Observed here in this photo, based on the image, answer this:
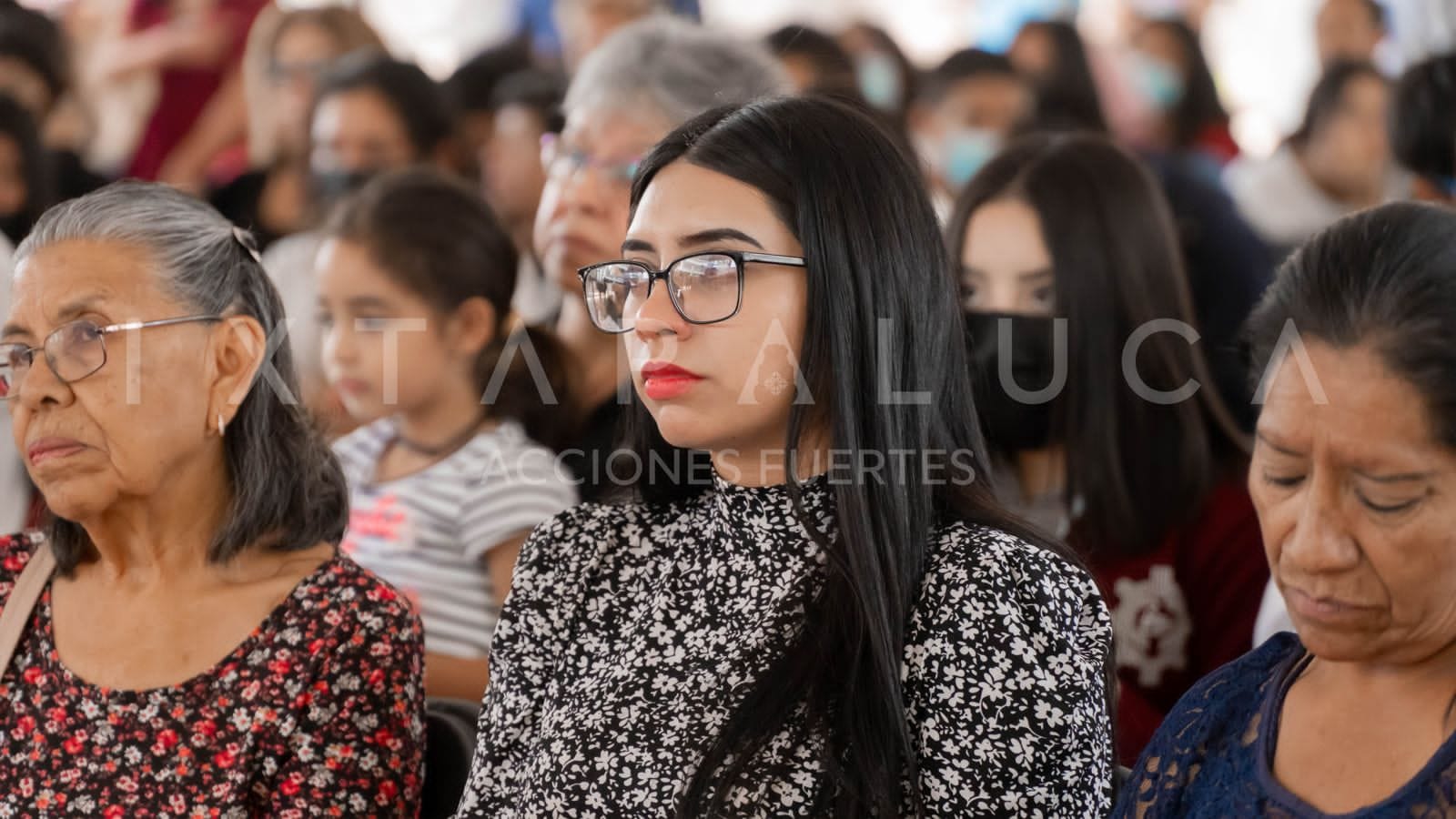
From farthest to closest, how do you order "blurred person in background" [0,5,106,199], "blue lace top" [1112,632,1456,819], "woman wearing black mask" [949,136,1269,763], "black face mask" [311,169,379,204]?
"blurred person in background" [0,5,106,199] < "black face mask" [311,169,379,204] < "woman wearing black mask" [949,136,1269,763] < "blue lace top" [1112,632,1456,819]

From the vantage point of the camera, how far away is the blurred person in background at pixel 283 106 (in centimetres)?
428

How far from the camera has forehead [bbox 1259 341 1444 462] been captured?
1.28 metres

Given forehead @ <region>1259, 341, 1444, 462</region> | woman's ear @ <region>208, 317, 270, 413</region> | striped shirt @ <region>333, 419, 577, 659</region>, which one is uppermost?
forehead @ <region>1259, 341, 1444, 462</region>

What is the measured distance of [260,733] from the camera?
187 centimetres

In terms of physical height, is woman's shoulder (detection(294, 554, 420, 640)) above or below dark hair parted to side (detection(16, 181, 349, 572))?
below

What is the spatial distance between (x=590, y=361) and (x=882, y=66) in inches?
109

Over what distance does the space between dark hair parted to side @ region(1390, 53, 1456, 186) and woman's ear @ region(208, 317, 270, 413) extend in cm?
218

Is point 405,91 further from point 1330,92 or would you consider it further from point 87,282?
point 1330,92

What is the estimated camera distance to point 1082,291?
101 inches

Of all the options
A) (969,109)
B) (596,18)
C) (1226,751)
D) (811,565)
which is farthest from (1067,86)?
(1226,751)

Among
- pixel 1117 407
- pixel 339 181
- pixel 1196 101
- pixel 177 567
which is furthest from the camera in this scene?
pixel 1196 101

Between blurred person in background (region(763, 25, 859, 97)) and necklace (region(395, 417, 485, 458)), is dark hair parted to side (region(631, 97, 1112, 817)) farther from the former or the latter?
blurred person in background (region(763, 25, 859, 97))

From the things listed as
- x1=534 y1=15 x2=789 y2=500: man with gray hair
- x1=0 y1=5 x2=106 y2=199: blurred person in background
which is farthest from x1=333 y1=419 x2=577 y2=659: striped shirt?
x1=0 y1=5 x2=106 y2=199: blurred person in background

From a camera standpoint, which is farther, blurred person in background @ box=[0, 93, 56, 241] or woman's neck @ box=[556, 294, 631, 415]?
blurred person in background @ box=[0, 93, 56, 241]
